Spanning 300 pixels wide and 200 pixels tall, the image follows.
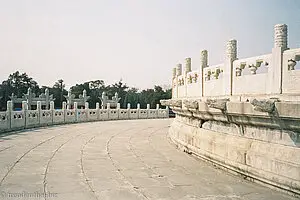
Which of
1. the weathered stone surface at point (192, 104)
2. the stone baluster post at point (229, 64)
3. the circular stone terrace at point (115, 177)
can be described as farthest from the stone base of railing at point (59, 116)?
the stone baluster post at point (229, 64)

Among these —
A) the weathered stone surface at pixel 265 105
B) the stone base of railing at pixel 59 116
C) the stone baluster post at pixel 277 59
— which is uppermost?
the stone baluster post at pixel 277 59

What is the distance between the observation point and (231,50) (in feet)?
20.8

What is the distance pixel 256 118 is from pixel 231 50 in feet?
6.48

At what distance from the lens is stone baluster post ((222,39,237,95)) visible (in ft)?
20.5

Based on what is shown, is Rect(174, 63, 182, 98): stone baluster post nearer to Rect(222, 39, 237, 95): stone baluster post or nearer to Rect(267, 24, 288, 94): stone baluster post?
Rect(222, 39, 237, 95): stone baluster post

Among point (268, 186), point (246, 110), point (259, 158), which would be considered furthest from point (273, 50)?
point (268, 186)

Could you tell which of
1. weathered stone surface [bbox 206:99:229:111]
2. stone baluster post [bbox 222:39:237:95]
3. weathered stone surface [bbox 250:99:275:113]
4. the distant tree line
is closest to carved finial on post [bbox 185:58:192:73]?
stone baluster post [bbox 222:39:237:95]

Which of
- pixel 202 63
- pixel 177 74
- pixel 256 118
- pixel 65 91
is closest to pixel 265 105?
pixel 256 118

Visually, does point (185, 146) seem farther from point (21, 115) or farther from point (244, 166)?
point (21, 115)

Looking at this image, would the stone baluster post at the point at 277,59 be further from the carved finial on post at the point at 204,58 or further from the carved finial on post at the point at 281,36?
the carved finial on post at the point at 204,58

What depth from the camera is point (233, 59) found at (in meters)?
6.33

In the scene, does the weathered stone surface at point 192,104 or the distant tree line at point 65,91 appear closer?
the weathered stone surface at point 192,104

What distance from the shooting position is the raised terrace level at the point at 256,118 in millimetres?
4273

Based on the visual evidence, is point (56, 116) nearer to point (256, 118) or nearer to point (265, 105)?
point (256, 118)
